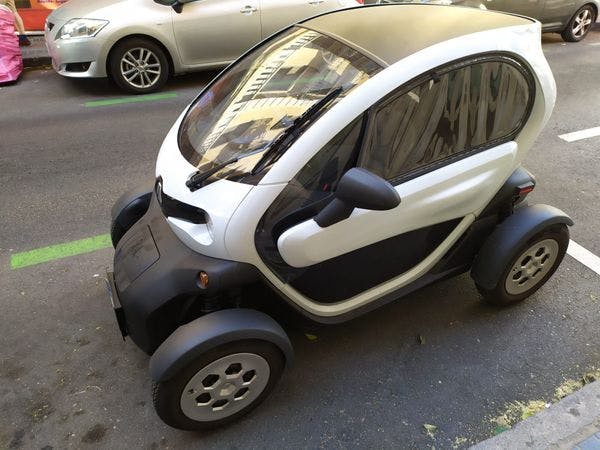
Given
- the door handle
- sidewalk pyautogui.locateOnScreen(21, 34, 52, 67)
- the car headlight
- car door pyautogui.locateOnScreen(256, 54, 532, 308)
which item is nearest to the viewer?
car door pyautogui.locateOnScreen(256, 54, 532, 308)

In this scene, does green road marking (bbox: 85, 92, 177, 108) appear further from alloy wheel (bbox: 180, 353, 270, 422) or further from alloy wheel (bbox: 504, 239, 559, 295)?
alloy wheel (bbox: 504, 239, 559, 295)

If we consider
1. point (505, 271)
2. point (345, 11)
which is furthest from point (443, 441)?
point (345, 11)

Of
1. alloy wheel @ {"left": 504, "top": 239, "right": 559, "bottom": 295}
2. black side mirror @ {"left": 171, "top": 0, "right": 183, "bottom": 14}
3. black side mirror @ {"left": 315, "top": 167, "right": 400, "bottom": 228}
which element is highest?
black side mirror @ {"left": 315, "top": 167, "right": 400, "bottom": 228}

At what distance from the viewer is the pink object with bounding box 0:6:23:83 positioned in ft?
22.9

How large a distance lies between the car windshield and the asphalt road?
1038 millimetres

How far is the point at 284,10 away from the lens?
23.1 feet

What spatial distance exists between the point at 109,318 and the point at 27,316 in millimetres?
523

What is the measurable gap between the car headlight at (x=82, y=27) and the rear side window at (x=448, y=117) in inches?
210

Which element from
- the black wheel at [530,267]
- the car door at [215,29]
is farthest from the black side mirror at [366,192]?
the car door at [215,29]

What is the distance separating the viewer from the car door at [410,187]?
2.21 m

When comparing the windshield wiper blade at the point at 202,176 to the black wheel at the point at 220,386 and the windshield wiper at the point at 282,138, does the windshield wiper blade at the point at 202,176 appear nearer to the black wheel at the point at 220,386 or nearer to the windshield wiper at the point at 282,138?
the windshield wiper at the point at 282,138

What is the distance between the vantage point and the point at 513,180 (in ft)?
9.12

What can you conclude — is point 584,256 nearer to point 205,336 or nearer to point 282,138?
point 282,138

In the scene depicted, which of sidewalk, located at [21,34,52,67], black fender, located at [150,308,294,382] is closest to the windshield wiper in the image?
black fender, located at [150,308,294,382]
